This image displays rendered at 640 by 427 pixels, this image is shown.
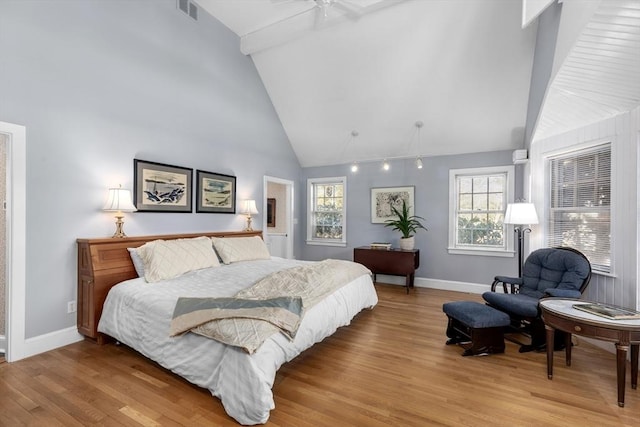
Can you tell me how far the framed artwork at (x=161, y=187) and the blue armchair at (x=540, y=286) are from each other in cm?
386

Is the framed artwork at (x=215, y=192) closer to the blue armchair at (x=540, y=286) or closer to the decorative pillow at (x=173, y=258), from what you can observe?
the decorative pillow at (x=173, y=258)

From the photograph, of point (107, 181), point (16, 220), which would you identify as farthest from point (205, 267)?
point (16, 220)

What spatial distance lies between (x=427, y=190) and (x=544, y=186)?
1.81 meters

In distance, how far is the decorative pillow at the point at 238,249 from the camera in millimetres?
3854

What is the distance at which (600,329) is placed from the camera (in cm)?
197

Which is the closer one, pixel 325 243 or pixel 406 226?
pixel 406 226

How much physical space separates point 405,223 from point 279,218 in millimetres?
3111

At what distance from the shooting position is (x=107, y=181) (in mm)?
3164

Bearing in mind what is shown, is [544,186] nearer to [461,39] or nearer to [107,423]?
[461,39]

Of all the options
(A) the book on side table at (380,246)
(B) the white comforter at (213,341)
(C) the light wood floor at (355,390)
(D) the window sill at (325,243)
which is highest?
(A) the book on side table at (380,246)

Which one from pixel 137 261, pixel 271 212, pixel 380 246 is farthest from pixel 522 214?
pixel 271 212

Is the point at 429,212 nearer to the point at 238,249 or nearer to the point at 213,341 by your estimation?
the point at 238,249

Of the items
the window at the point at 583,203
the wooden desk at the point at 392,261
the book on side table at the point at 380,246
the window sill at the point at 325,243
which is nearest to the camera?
the window at the point at 583,203

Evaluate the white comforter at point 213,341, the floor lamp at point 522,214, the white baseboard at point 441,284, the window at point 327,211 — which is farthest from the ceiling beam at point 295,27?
the white baseboard at point 441,284
